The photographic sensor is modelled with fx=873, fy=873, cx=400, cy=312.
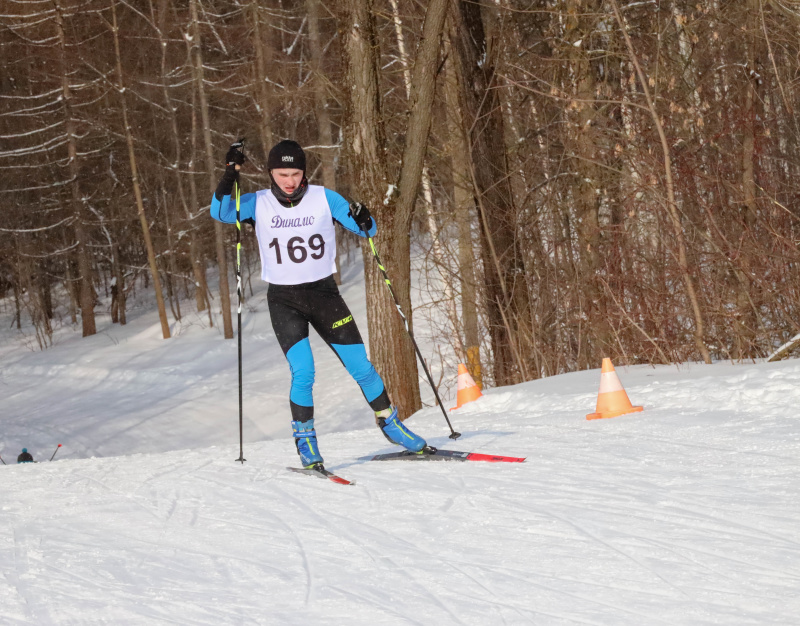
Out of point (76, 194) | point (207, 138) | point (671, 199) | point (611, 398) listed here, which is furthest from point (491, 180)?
point (76, 194)

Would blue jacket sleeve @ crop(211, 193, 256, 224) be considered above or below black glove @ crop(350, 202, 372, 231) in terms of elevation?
above

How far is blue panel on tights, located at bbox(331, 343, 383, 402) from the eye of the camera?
19.4 feet

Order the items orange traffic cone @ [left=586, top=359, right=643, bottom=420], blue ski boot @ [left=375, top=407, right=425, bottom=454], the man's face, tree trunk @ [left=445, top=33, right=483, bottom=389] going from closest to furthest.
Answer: the man's face < blue ski boot @ [left=375, top=407, right=425, bottom=454] < orange traffic cone @ [left=586, top=359, right=643, bottom=420] < tree trunk @ [left=445, top=33, right=483, bottom=389]

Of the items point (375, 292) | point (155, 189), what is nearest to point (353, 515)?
point (375, 292)

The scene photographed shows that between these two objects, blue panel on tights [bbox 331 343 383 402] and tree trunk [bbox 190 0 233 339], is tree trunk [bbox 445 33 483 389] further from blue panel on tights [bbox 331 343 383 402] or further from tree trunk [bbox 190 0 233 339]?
tree trunk [bbox 190 0 233 339]

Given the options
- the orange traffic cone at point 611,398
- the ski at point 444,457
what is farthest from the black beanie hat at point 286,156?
the orange traffic cone at point 611,398

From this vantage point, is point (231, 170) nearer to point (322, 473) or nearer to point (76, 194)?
point (322, 473)

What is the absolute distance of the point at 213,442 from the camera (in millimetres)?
16219

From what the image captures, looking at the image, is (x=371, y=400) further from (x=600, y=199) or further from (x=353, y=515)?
(x=600, y=199)

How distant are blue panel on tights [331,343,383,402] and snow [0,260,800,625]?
0.51 meters

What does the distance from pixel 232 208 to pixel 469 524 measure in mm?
2819

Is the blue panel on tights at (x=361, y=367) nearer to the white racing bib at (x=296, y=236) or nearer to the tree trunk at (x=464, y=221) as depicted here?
the white racing bib at (x=296, y=236)

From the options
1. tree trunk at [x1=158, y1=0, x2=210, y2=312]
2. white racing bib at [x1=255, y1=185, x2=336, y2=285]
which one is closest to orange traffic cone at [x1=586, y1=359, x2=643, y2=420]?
white racing bib at [x1=255, y1=185, x2=336, y2=285]

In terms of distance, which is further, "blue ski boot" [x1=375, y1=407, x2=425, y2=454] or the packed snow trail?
"blue ski boot" [x1=375, y1=407, x2=425, y2=454]
